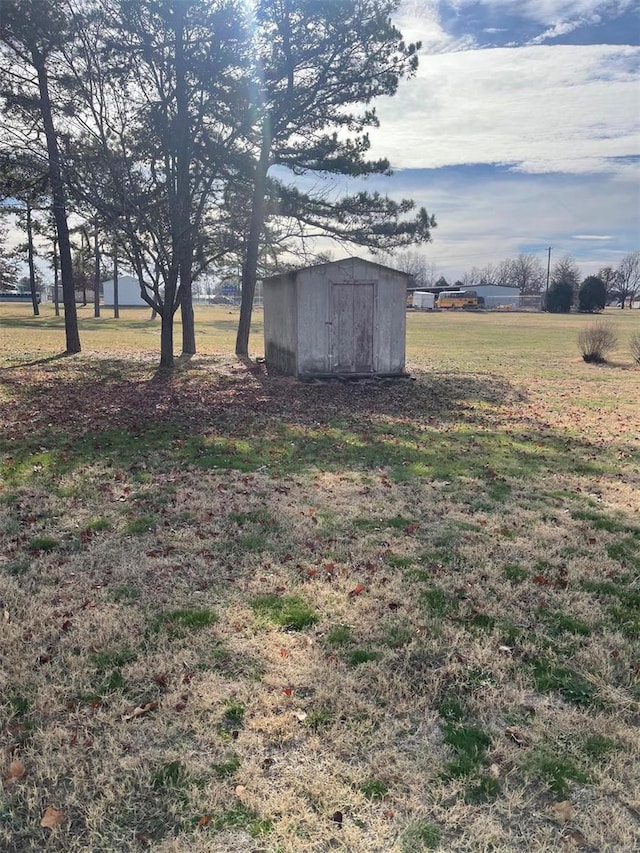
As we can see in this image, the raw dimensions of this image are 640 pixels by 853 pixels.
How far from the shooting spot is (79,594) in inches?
145

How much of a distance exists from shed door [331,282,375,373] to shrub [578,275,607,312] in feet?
179

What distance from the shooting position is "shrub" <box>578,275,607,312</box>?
197ft

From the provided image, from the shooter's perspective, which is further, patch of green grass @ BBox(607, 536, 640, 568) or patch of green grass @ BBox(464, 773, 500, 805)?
patch of green grass @ BBox(607, 536, 640, 568)

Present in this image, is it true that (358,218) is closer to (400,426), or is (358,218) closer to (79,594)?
(400,426)

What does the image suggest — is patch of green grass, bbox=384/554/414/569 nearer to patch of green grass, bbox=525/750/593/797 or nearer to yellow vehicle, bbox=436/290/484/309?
patch of green grass, bbox=525/750/593/797

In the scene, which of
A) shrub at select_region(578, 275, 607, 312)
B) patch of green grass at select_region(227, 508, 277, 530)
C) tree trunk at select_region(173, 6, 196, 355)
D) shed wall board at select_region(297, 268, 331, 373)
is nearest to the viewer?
patch of green grass at select_region(227, 508, 277, 530)

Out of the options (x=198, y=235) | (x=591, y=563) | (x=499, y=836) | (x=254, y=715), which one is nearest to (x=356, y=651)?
(x=254, y=715)

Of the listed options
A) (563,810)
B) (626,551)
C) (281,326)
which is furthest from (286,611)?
(281,326)

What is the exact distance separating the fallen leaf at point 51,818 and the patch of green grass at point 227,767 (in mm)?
554

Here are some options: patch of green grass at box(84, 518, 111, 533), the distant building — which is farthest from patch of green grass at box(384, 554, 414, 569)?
the distant building

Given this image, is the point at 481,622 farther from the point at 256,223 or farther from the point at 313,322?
the point at 256,223

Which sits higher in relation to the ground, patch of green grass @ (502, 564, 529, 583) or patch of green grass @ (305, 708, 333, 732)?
patch of green grass @ (502, 564, 529, 583)

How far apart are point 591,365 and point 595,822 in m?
18.1

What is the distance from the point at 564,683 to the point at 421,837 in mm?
1199
